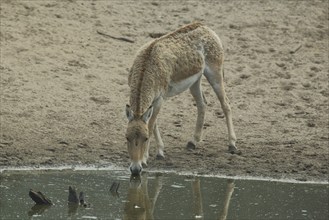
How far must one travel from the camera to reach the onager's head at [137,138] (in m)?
11.2

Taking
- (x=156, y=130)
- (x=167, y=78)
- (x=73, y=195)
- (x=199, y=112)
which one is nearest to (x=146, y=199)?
(x=73, y=195)

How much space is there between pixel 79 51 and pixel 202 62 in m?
3.16

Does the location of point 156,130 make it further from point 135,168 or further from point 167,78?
point 135,168

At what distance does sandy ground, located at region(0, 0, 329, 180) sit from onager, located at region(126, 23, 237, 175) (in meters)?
0.66

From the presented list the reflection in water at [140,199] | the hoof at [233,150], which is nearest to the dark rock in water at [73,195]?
the reflection in water at [140,199]

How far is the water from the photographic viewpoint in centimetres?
1032

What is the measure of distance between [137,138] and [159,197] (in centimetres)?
72

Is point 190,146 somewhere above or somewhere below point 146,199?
below

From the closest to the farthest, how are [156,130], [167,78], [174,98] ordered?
[167,78]
[156,130]
[174,98]

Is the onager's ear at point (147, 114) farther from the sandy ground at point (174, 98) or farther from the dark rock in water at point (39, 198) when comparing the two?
the dark rock in water at point (39, 198)

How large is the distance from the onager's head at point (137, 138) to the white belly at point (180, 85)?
3.49 feet

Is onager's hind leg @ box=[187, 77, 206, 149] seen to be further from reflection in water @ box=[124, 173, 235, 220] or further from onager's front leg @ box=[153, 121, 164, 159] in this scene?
reflection in water @ box=[124, 173, 235, 220]

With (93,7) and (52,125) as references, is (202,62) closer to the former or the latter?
(52,125)

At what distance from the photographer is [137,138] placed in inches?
444
